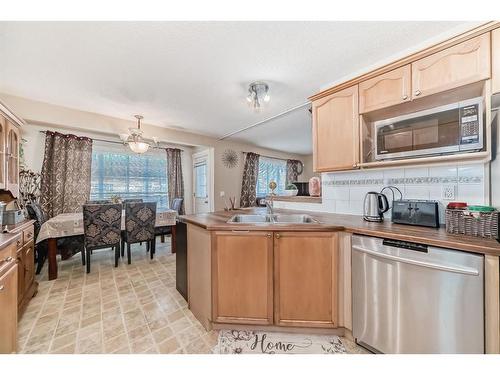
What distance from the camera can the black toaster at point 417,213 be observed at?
138 centimetres

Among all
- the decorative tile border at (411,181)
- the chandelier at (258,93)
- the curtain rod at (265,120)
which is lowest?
the decorative tile border at (411,181)

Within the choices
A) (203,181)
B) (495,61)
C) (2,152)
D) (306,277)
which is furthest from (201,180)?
(495,61)

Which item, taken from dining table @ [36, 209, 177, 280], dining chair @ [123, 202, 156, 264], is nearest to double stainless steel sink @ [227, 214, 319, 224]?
dining chair @ [123, 202, 156, 264]

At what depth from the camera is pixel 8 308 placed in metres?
1.20

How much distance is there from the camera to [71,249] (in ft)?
9.12

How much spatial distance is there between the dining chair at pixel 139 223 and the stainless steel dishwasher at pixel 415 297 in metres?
2.80

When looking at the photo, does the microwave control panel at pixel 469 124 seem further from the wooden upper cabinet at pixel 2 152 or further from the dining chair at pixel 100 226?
the wooden upper cabinet at pixel 2 152

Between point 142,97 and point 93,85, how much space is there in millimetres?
502

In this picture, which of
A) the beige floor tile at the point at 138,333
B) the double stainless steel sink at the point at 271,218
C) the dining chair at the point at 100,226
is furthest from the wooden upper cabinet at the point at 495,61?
the dining chair at the point at 100,226

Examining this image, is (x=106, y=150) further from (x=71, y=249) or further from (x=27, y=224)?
(x=27, y=224)

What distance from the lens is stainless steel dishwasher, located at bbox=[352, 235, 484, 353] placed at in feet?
3.28

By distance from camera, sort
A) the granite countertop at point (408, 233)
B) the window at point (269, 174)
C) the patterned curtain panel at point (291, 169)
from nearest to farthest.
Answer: the granite countertop at point (408, 233), the window at point (269, 174), the patterned curtain panel at point (291, 169)

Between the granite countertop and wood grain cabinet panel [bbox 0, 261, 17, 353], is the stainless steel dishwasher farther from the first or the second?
wood grain cabinet panel [bbox 0, 261, 17, 353]
